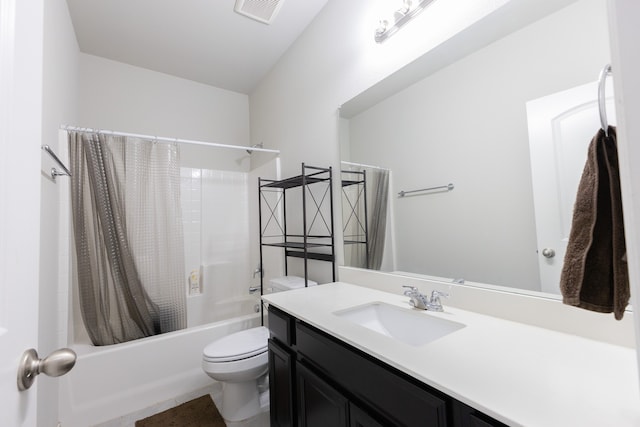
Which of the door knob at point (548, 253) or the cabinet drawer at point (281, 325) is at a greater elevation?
the door knob at point (548, 253)

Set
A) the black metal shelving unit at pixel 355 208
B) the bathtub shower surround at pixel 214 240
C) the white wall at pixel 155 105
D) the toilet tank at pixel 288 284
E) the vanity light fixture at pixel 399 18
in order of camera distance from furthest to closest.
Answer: the bathtub shower surround at pixel 214 240 → the white wall at pixel 155 105 → the toilet tank at pixel 288 284 → the black metal shelving unit at pixel 355 208 → the vanity light fixture at pixel 399 18

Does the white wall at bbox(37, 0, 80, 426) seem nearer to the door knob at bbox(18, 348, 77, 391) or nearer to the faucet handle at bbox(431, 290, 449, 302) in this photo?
the door knob at bbox(18, 348, 77, 391)

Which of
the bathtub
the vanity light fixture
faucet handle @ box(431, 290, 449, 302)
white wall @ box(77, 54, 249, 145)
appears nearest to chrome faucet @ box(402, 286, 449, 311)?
faucet handle @ box(431, 290, 449, 302)

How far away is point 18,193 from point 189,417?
71.7 inches

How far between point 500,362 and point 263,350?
52.5 inches

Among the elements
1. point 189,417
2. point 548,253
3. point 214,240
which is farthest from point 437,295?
point 214,240

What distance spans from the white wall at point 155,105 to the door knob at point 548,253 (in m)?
2.99

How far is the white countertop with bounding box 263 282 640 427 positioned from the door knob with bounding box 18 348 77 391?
68cm

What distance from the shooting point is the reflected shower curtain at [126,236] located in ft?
5.78

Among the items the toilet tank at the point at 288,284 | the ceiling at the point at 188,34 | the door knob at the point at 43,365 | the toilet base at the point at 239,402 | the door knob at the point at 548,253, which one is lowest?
the toilet base at the point at 239,402

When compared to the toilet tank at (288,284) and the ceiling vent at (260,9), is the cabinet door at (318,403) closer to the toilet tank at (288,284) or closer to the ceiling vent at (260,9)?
the toilet tank at (288,284)

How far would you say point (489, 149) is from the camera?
42.8 inches

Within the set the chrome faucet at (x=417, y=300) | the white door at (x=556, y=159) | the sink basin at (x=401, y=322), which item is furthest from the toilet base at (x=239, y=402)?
the white door at (x=556, y=159)

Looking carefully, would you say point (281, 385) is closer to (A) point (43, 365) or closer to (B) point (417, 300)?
(B) point (417, 300)
